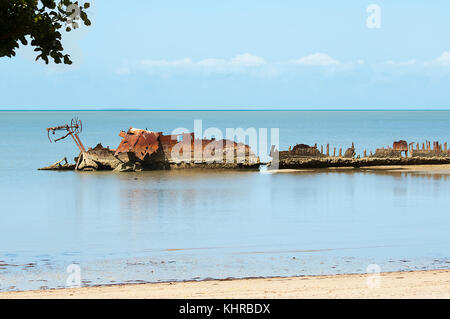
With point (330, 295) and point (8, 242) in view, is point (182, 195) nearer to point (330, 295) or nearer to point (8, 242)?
point (8, 242)

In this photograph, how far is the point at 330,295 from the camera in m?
8.70

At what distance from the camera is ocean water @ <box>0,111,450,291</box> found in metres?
12.0

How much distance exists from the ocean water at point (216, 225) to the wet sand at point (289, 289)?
118cm

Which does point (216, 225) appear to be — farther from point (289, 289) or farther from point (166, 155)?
point (166, 155)

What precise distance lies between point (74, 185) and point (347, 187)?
40.2 feet

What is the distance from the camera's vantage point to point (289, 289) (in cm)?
914

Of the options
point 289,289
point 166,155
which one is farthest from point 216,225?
point 166,155

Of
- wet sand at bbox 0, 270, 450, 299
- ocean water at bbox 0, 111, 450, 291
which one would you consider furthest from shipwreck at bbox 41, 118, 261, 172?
wet sand at bbox 0, 270, 450, 299

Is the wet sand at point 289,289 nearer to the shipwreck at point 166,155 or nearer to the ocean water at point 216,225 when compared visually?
the ocean water at point 216,225

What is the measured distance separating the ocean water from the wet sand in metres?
1.18

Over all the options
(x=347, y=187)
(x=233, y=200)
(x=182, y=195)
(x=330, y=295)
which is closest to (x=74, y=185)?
(x=182, y=195)

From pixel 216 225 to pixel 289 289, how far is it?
8.87 meters
